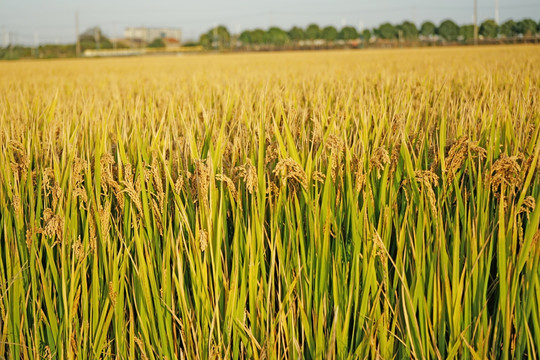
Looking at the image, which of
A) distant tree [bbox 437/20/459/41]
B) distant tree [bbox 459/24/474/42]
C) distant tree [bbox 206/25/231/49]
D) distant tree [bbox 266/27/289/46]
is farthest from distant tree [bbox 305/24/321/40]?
distant tree [bbox 459/24/474/42]

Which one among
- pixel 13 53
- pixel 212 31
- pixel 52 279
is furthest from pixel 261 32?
pixel 52 279

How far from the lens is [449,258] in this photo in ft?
3.67

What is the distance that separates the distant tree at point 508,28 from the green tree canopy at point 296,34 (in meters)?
25.7

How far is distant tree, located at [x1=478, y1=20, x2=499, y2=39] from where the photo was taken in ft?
154

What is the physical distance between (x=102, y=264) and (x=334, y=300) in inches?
22.6

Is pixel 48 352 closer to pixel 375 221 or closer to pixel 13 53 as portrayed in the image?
pixel 375 221

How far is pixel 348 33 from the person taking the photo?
209ft

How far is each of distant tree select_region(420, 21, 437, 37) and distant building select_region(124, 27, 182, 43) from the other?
34604mm

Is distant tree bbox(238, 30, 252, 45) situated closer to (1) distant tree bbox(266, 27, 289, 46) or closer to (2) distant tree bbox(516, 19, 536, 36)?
(1) distant tree bbox(266, 27, 289, 46)

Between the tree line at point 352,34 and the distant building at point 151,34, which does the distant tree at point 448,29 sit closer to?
the tree line at point 352,34

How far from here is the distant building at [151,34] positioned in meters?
62.3

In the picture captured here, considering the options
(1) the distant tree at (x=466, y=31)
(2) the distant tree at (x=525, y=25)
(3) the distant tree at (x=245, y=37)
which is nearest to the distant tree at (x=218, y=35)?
(3) the distant tree at (x=245, y=37)

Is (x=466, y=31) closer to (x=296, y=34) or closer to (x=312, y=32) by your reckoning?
(x=312, y=32)

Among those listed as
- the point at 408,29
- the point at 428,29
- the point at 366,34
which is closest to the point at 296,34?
the point at 366,34
